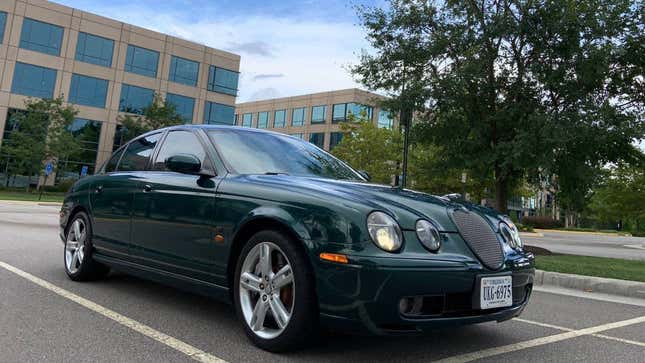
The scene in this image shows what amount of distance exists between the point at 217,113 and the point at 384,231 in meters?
46.8

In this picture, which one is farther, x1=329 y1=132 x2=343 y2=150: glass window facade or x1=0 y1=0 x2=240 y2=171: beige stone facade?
x1=329 y1=132 x2=343 y2=150: glass window facade

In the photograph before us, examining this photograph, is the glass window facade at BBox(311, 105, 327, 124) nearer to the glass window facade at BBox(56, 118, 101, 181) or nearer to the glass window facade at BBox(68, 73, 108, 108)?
the glass window facade at BBox(68, 73, 108, 108)

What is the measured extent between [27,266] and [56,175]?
37382mm

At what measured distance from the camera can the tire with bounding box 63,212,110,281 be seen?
5195 mm

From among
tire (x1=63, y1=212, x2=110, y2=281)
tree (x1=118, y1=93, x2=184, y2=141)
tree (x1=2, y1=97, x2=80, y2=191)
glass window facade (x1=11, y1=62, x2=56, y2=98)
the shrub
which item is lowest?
tire (x1=63, y1=212, x2=110, y2=281)

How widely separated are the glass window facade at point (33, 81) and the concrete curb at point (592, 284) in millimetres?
40229

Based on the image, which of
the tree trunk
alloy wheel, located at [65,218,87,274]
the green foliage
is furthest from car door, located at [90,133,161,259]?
the green foliage

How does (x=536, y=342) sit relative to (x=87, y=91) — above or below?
below

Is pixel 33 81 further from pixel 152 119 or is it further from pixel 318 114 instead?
pixel 318 114

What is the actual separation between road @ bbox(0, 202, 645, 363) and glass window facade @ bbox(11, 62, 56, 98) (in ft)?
126

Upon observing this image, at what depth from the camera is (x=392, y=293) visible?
2.77 metres

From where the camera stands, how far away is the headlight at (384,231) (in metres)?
2.86

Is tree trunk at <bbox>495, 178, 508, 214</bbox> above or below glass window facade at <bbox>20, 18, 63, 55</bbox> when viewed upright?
below

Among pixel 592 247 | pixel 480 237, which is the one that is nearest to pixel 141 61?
pixel 592 247
